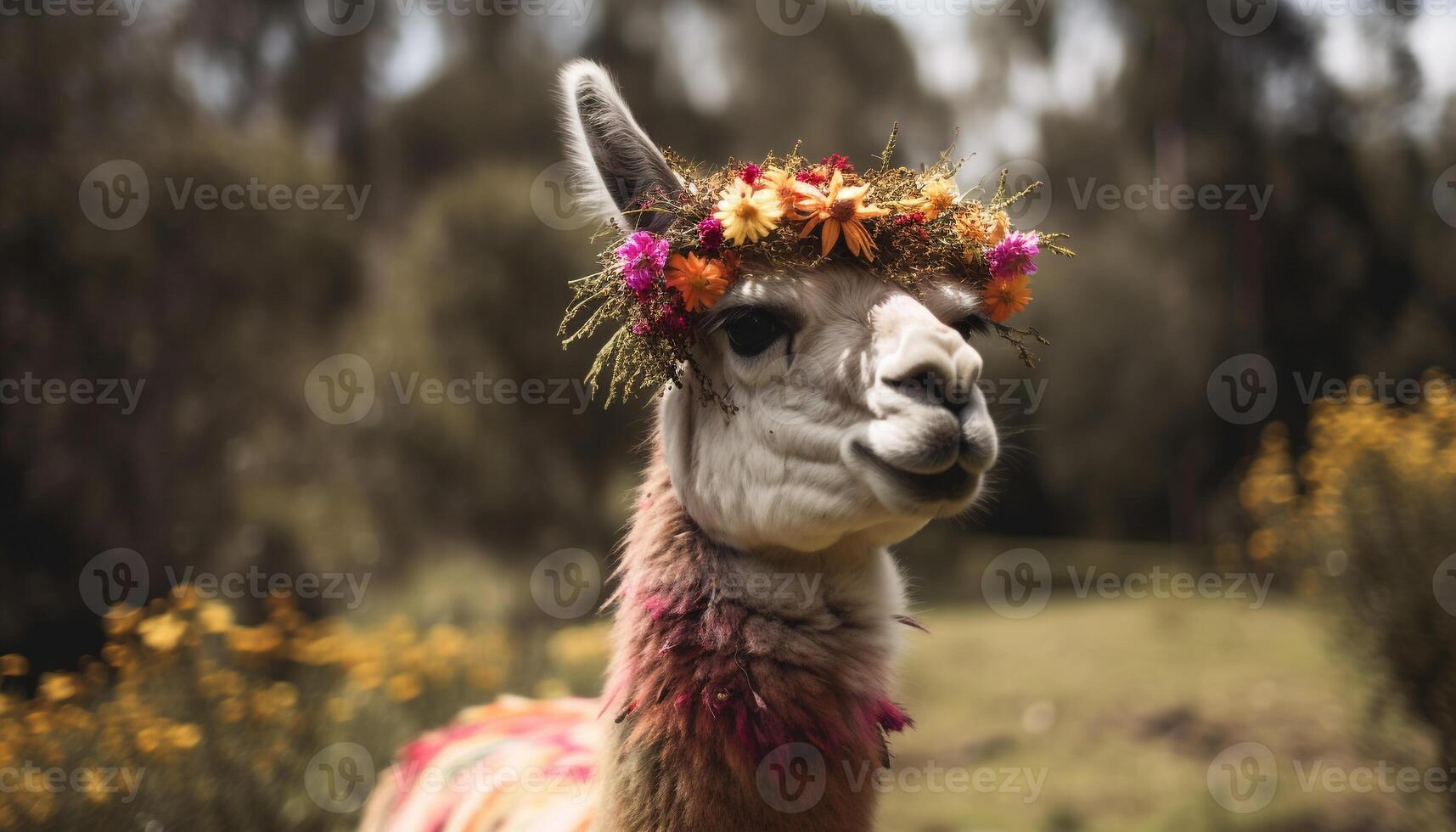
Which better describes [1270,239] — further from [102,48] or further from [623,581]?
[102,48]

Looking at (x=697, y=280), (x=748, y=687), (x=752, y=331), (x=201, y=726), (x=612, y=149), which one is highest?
(x=612, y=149)

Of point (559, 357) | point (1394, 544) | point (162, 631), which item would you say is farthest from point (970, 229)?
point (559, 357)

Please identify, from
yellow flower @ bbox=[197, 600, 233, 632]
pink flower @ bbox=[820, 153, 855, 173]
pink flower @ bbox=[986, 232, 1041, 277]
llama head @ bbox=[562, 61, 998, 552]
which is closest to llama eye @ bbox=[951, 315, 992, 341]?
llama head @ bbox=[562, 61, 998, 552]

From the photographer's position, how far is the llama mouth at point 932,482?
1863mm

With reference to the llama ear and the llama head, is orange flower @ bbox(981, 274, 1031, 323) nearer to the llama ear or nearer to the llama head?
the llama head

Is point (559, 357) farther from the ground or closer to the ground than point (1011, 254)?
closer to the ground

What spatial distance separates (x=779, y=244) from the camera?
2.14 meters

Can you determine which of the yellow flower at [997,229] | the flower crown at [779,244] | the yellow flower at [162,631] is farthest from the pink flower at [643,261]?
the yellow flower at [162,631]

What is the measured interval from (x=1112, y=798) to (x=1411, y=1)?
6.94 metres

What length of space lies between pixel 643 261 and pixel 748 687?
1.02m

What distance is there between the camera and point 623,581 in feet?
7.41

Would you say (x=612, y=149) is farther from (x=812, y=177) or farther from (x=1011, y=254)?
(x=1011, y=254)

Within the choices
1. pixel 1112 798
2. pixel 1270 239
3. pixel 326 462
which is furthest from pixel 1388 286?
pixel 326 462

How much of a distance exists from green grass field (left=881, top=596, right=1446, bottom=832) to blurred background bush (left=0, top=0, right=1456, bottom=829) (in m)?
0.05
